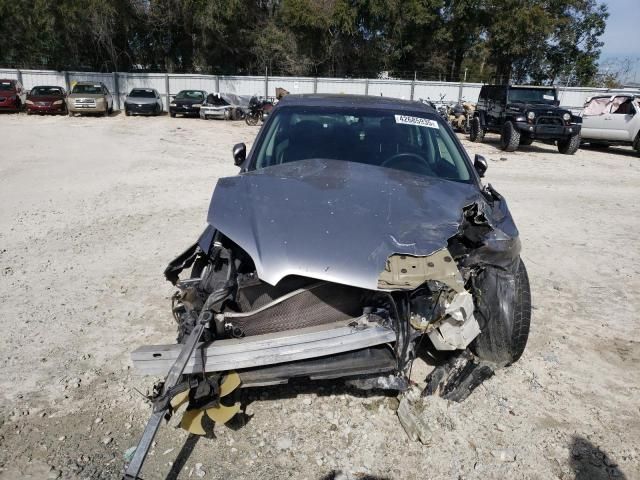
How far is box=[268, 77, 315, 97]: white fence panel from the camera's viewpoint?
88.5 ft

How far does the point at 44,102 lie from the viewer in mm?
20750

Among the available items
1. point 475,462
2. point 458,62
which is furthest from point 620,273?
point 458,62

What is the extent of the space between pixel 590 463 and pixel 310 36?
102 ft

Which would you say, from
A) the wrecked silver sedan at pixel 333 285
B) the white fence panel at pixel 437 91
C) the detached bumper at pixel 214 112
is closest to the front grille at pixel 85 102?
the detached bumper at pixel 214 112

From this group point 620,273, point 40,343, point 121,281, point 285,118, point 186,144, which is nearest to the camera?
point 40,343

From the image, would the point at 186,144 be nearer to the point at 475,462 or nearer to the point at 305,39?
the point at 475,462

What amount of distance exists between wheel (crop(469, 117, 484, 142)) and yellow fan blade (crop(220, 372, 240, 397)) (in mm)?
15884

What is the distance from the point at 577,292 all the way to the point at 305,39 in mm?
29232

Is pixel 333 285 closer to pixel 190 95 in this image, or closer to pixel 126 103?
pixel 126 103

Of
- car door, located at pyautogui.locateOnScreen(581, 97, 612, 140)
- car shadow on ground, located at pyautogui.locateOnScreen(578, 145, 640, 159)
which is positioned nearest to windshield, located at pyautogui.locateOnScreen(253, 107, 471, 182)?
car door, located at pyautogui.locateOnScreen(581, 97, 612, 140)

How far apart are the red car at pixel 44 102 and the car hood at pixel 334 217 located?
2161 cm

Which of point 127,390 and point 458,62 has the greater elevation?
point 458,62

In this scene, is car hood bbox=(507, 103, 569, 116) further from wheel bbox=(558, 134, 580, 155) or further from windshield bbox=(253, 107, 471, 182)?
windshield bbox=(253, 107, 471, 182)

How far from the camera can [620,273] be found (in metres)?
5.05
